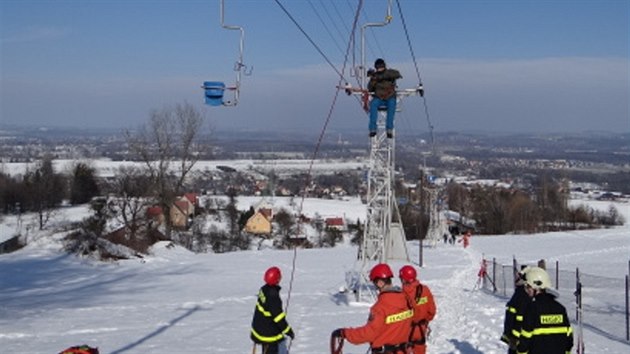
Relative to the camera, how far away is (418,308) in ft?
30.0

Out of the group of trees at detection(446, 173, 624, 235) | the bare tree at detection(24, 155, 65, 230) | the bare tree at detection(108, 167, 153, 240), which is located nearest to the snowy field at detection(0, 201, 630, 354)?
the bare tree at detection(108, 167, 153, 240)

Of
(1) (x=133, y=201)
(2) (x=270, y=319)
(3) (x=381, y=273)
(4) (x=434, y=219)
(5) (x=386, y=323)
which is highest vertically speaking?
(3) (x=381, y=273)

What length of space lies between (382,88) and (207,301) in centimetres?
985

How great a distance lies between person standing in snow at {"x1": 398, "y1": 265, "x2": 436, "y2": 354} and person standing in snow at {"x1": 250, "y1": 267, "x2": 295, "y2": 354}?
5.57 ft

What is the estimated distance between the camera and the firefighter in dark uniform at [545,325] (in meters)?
6.66

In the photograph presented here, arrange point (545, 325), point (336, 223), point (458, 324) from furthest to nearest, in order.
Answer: point (336, 223)
point (458, 324)
point (545, 325)

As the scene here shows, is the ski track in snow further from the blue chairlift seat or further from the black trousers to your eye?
the blue chairlift seat

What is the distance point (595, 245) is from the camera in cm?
4550

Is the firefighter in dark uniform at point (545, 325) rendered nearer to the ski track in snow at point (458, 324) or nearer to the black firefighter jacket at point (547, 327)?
the black firefighter jacket at point (547, 327)

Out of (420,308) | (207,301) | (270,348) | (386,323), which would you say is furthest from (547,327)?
(207,301)

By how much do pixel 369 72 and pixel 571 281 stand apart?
42.5 ft

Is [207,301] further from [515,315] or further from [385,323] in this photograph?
[385,323]

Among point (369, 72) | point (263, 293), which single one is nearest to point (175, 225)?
point (369, 72)

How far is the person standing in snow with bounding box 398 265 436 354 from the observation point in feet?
29.7
